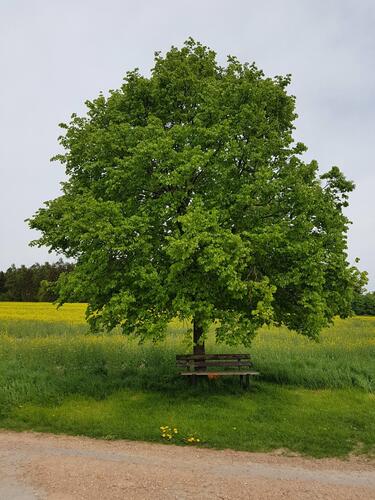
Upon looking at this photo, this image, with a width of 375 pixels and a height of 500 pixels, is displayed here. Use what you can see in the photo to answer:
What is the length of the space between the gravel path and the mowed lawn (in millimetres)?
822

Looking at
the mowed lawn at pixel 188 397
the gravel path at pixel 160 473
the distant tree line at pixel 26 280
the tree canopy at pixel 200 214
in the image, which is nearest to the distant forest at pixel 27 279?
the distant tree line at pixel 26 280

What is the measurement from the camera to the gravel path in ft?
29.0

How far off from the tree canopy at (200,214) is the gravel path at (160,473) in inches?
154

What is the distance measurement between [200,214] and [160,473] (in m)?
7.36

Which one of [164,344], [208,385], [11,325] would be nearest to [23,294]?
[11,325]

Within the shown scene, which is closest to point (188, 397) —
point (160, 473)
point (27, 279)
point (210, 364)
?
point (210, 364)

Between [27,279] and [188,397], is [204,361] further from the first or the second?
[27,279]

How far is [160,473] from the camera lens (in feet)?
32.3

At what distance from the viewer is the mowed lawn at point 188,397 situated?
12.7m

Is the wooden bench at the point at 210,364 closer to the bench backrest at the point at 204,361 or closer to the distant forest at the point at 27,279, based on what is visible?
the bench backrest at the point at 204,361

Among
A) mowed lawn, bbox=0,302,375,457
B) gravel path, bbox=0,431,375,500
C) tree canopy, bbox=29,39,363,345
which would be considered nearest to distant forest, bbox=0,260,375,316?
mowed lawn, bbox=0,302,375,457

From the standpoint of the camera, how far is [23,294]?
87.1 metres

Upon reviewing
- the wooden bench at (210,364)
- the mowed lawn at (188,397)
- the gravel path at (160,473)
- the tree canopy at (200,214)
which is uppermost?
the tree canopy at (200,214)

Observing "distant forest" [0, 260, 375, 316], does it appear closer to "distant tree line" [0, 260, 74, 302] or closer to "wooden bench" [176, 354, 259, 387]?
"distant tree line" [0, 260, 74, 302]
